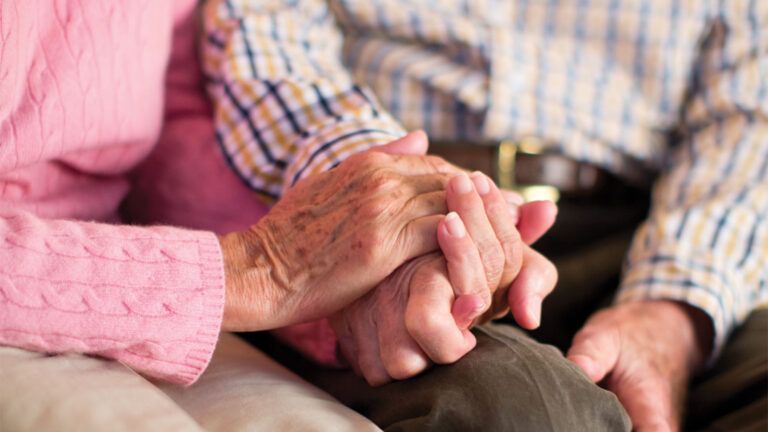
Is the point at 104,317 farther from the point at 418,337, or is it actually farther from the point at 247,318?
the point at 418,337

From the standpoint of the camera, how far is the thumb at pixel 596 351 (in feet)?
2.75

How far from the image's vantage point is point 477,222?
29.3 inches

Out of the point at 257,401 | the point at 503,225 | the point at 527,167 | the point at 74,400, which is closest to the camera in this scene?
the point at 74,400

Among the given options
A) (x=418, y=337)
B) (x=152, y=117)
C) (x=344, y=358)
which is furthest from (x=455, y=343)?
(x=152, y=117)

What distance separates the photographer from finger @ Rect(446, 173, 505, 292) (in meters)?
0.74

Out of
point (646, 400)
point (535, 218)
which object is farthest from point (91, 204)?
point (646, 400)

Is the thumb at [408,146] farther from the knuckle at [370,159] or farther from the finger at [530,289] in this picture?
the finger at [530,289]

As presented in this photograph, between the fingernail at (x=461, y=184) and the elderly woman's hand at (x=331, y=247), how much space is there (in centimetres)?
3

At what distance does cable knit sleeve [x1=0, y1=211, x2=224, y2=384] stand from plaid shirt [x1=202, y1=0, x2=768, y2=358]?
33 centimetres

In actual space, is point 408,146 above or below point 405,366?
above

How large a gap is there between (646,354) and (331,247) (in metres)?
0.40

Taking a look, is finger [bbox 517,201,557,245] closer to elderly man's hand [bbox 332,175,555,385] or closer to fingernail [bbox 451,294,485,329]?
elderly man's hand [bbox 332,175,555,385]

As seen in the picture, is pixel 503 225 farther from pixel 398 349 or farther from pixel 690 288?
pixel 690 288

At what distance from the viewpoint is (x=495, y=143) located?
44.9 inches
